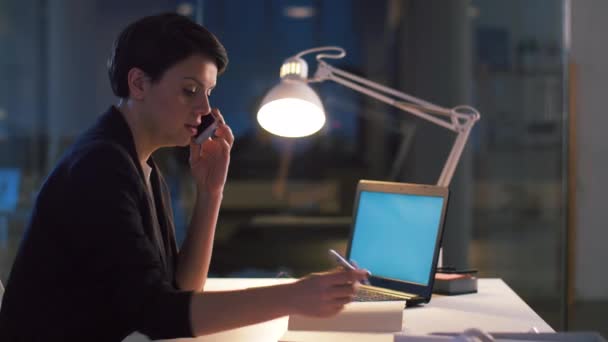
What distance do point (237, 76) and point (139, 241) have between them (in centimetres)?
407

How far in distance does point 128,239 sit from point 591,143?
14.8ft

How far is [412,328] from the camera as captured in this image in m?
1.64

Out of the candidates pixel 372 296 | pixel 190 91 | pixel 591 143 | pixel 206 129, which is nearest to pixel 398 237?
pixel 372 296

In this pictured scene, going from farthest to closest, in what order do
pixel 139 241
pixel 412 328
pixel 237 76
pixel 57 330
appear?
pixel 237 76, pixel 412 328, pixel 57 330, pixel 139 241

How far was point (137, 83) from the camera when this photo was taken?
1418 mm

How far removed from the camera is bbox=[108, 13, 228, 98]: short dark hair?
138 cm

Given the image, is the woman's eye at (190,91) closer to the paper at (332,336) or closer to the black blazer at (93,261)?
the black blazer at (93,261)

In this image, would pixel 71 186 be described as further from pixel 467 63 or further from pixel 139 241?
pixel 467 63

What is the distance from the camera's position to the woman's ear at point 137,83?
1.40m

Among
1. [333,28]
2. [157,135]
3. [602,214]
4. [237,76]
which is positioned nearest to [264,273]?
[237,76]

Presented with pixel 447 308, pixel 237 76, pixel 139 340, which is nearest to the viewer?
pixel 139 340

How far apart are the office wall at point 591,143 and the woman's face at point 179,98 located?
415 centimetres

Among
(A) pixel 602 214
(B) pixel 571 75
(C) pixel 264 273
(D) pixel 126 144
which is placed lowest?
(C) pixel 264 273

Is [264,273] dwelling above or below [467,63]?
below
